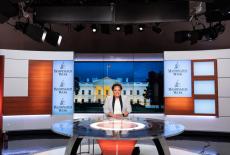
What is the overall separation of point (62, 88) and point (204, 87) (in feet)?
11.9

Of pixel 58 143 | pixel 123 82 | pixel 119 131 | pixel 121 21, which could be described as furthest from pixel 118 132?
pixel 123 82

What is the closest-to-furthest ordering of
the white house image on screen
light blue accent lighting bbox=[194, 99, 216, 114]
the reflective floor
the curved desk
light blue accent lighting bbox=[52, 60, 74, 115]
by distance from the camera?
the curved desk < the reflective floor < light blue accent lighting bbox=[194, 99, 216, 114] < light blue accent lighting bbox=[52, 60, 74, 115] < the white house image on screen

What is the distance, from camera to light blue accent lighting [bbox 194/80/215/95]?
6.79 m

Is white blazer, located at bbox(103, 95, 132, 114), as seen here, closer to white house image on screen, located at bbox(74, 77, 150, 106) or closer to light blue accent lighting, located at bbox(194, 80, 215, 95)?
light blue accent lighting, located at bbox(194, 80, 215, 95)

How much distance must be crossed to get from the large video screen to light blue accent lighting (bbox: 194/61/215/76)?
1.24 meters

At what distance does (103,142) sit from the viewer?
3711 mm

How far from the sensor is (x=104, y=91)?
305 inches

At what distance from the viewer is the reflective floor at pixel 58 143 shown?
17.1ft

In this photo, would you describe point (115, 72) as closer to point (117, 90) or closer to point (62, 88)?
point (62, 88)

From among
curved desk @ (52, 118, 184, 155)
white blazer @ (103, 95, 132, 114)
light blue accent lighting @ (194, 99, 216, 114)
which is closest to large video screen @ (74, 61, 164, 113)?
light blue accent lighting @ (194, 99, 216, 114)

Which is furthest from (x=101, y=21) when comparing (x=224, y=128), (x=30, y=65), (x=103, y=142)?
(x=224, y=128)

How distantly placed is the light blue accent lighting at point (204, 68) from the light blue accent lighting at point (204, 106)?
0.68 m

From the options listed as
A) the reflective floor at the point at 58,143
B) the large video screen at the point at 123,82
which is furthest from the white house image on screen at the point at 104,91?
the reflective floor at the point at 58,143

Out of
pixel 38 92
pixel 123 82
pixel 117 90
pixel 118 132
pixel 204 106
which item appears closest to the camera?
pixel 118 132
